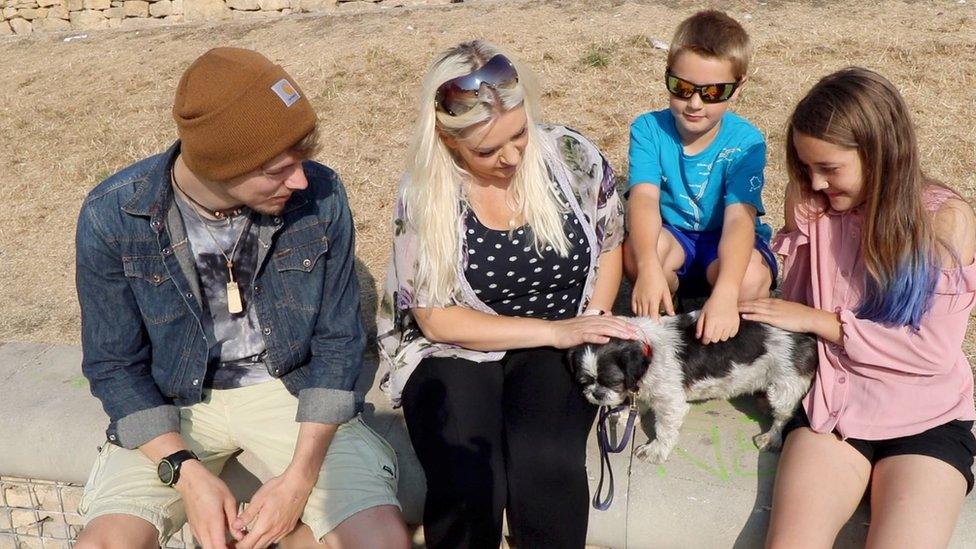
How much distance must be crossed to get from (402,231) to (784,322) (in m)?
1.47

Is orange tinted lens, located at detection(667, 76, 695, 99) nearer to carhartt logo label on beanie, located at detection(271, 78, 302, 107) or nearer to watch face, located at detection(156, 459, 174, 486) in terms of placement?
carhartt logo label on beanie, located at detection(271, 78, 302, 107)

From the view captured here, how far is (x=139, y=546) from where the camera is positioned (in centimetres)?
257

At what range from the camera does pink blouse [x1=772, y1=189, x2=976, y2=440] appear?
2.78 m

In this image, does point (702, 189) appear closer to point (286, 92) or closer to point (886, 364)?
point (886, 364)

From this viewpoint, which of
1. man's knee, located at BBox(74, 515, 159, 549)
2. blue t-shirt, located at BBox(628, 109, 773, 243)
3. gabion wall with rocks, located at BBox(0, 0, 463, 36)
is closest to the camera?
man's knee, located at BBox(74, 515, 159, 549)

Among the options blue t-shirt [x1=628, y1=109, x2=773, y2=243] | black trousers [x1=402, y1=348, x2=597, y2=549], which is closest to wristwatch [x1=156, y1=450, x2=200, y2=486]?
black trousers [x1=402, y1=348, x2=597, y2=549]

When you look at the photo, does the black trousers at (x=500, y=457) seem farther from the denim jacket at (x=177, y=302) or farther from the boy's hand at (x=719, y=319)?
the boy's hand at (x=719, y=319)

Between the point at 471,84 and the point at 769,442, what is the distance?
1756 millimetres

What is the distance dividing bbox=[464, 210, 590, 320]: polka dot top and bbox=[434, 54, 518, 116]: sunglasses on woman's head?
16.7 inches

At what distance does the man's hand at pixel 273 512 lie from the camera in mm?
2623

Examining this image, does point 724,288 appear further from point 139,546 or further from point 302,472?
point 139,546

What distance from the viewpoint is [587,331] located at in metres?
3.01

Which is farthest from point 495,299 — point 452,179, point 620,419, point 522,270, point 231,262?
point 231,262

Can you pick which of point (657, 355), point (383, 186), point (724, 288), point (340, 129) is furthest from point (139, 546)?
point (340, 129)
